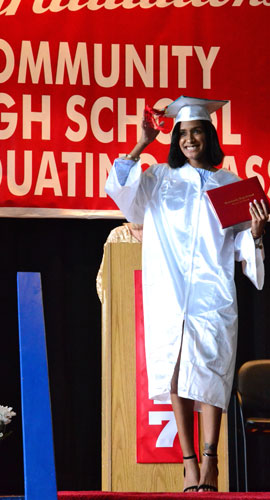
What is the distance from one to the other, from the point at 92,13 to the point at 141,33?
1.00ft

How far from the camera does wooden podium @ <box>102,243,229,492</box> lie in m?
3.50

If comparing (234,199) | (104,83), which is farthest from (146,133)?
(104,83)

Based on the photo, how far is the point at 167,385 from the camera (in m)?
3.10

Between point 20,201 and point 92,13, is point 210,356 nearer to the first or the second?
point 20,201

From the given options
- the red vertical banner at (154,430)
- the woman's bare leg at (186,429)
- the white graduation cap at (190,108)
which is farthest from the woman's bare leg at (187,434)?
the white graduation cap at (190,108)

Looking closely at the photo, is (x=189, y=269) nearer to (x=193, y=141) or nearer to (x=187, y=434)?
(x=193, y=141)

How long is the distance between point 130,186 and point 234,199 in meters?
0.40

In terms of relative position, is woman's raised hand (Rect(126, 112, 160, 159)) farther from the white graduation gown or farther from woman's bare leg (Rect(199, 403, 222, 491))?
woman's bare leg (Rect(199, 403, 222, 491))

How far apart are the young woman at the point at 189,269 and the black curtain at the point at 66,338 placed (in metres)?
1.64

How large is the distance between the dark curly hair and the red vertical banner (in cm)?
86

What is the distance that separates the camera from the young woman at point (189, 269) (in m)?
3.08

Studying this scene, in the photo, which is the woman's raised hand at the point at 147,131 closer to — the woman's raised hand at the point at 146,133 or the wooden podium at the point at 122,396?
the woman's raised hand at the point at 146,133

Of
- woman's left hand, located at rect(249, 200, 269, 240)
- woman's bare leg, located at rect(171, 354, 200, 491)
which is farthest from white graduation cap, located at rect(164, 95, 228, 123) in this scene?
woman's bare leg, located at rect(171, 354, 200, 491)

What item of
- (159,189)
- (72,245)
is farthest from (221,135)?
(159,189)
